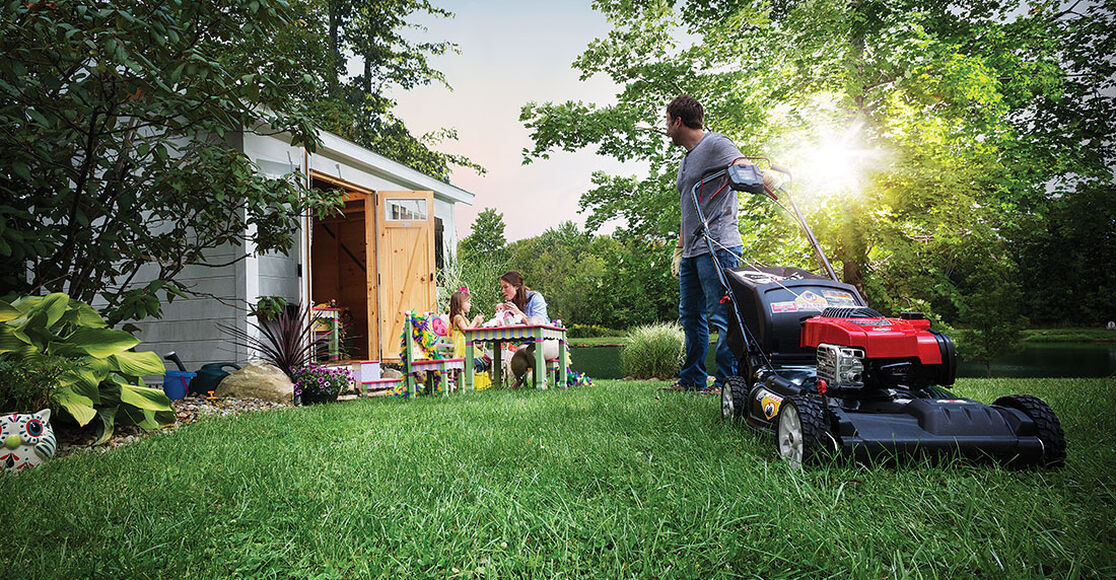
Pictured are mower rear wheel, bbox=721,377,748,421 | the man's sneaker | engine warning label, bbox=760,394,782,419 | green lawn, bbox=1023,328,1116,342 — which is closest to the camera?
engine warning label, bbox=760,394,782,419

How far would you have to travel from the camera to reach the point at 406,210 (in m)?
8.28

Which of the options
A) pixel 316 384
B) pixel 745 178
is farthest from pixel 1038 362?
pixel 316 384

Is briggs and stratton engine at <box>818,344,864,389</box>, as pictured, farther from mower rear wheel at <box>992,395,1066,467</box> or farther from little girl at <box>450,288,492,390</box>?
little girl at <box>450,288,492,390</box>

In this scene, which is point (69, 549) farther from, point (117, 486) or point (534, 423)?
point (534, 423)

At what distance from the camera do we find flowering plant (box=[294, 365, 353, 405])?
16.9ft

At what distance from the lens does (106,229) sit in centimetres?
346

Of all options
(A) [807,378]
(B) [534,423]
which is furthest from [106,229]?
(A) [807,378]

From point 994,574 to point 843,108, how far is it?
7.85m

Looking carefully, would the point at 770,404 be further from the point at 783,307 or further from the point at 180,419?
the point at 180,419

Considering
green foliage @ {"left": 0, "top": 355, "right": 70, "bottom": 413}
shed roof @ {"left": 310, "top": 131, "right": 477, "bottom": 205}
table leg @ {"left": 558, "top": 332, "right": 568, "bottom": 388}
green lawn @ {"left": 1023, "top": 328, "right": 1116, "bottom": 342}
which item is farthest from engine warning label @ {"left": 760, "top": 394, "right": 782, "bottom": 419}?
green lawn @ {"left": 1023, "top": 328, "right": 1116, "bottom": 342}

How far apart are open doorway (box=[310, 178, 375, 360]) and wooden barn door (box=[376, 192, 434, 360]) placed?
2.33 metres

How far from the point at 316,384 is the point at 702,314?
11.3ft

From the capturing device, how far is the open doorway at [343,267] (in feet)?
34.2

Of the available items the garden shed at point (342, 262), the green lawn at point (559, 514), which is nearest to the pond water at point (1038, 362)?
the garden shed at point (342, 262)
